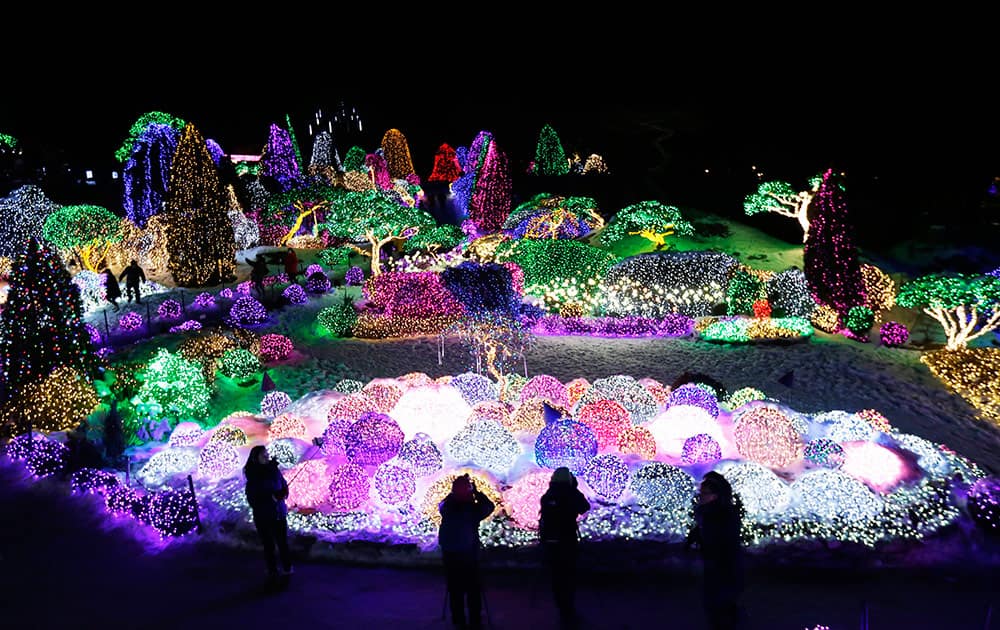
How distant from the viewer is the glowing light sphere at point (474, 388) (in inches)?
432

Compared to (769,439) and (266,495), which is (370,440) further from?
(769,439)

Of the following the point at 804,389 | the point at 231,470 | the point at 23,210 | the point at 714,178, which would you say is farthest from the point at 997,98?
the point at 23,210

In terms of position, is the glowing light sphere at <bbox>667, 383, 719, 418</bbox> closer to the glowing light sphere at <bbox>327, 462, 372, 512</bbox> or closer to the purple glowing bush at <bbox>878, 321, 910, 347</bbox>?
the glowing light sphere at <bbox>327, 462, 372, 512</bbox>

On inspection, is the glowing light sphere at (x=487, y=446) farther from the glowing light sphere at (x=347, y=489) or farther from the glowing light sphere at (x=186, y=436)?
the glowing light sphere at (x=186, y=436)

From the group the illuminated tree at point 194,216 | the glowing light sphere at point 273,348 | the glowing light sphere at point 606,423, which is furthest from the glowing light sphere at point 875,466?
the illuminated tree at point 194,216

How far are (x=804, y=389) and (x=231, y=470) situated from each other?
32.2 ft

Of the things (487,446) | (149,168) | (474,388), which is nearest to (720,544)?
(487,446)

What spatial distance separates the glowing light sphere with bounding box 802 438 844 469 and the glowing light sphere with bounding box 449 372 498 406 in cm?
458

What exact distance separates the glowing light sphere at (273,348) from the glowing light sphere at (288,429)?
4.78 m

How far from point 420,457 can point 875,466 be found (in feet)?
19.0

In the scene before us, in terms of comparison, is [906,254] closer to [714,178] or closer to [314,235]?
[714,178]

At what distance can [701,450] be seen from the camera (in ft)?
30.7

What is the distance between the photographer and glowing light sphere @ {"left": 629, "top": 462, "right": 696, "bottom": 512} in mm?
8273

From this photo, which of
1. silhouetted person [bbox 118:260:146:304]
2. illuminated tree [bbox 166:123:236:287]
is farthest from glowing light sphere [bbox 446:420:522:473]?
illuminated tree [bbox 166:123:236:287]
